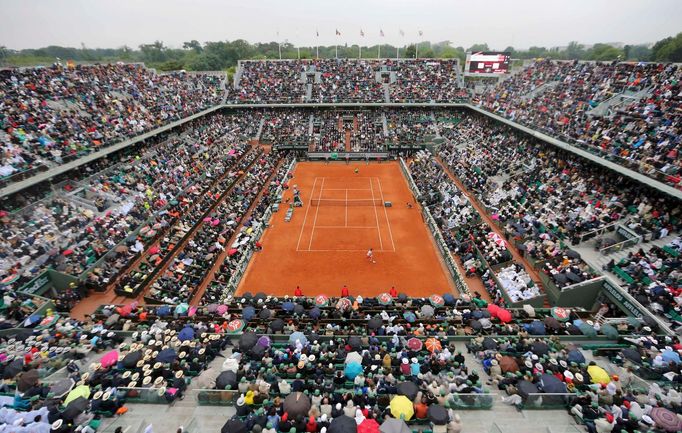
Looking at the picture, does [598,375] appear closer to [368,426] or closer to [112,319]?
[368,426]

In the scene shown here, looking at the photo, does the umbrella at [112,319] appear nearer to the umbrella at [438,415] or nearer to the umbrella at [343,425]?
the umbrella at [343,425]

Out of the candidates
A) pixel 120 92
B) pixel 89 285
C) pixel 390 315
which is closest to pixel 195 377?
pixel 390 315

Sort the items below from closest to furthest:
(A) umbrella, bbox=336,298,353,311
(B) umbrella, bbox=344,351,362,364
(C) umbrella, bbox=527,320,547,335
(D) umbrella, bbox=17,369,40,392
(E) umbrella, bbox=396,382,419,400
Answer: (E) umbrella, bbox=396,382,419,400
(D) umbrella, bbox=17,369,40,392
(B) umbrella, bbox=344,351,362,364
(C) umbrella, bbox=527,320,547,335
(A) umbrella, bbox=336,298,353,311

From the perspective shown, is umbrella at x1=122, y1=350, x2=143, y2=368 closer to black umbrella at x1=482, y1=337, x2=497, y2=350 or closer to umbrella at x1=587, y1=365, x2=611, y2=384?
black umbrella at x1=482, y1=337, x2=497, y2=350

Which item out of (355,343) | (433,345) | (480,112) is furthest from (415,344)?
(480,112)

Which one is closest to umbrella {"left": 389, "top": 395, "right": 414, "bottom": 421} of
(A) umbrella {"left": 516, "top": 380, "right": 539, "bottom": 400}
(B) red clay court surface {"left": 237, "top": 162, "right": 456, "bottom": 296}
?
(A) umbrella {"left": 516, "top": 380, "right": 539, "bottom": 400}

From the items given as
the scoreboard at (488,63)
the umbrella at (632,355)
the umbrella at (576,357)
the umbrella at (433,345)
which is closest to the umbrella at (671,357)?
the umbrella at (632,355)
